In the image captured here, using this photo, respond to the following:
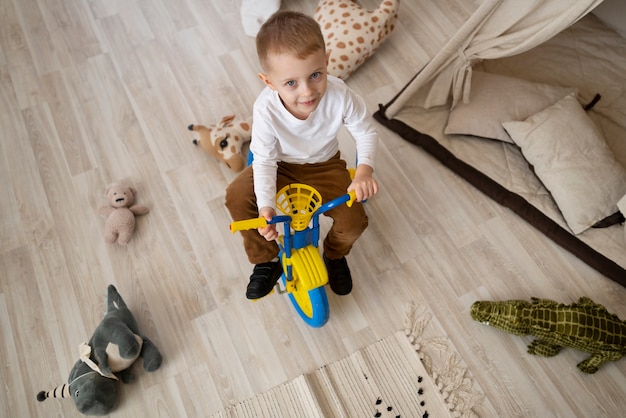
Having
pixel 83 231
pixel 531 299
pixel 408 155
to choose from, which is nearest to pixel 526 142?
pixel 408 155

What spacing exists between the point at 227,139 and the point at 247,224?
0.65 meters

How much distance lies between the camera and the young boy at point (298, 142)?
3.10 feet

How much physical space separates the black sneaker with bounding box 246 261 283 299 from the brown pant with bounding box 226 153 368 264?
0.02 m

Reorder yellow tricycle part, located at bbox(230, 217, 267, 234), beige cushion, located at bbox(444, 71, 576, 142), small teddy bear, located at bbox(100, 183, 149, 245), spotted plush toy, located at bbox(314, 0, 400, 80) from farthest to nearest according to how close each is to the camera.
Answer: spotted plush toy, located at bbox(314, 0, 400, 80) < beige cushion, located at bbox(444, 71, 576, 142) < small teddy bear, located at bbox(100, 183, 149, 245) < yellow tricycle part, located at bbox(230, 217, 267, 234)

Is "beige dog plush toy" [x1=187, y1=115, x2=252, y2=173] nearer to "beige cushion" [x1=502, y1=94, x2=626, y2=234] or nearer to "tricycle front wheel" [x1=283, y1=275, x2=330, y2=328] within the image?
"tricycle front wheel" [x1=283, y1=275, x2=330, y2=328]

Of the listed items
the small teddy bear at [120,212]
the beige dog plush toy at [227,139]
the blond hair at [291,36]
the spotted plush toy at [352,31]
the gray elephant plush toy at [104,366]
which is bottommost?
the gray elephant plush toy at [104,366]

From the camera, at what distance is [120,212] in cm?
144

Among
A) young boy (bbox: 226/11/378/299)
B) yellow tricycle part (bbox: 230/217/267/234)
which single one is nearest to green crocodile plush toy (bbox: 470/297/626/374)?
young boy (bbox: 226/11/378/299)

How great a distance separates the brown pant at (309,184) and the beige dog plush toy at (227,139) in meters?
0.33

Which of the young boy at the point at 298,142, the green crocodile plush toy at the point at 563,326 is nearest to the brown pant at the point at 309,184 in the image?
the young boy at the point at 298,142

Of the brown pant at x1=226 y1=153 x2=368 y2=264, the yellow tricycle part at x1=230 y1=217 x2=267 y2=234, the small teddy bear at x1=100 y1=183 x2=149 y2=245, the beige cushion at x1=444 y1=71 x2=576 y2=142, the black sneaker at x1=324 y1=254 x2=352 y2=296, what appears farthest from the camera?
the beige cushion at x1=444 y1=71 x2=576 y2=142

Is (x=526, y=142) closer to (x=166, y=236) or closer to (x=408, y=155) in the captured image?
(x=408, y=155)

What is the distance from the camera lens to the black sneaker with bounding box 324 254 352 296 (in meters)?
1.30

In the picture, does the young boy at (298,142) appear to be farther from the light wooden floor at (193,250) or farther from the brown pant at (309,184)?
the light wooden floor at (193,250)
